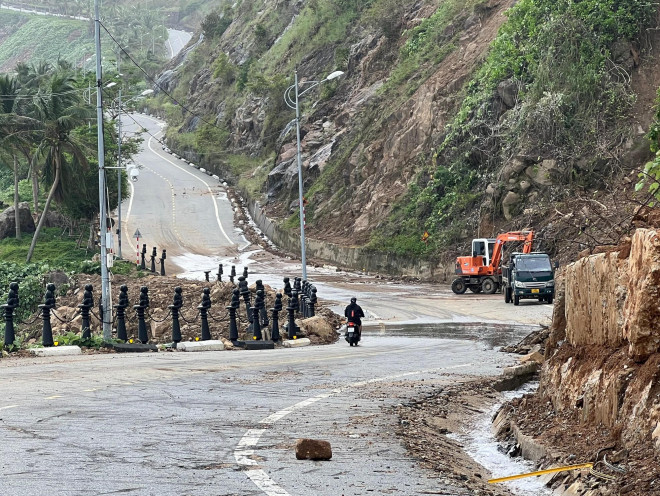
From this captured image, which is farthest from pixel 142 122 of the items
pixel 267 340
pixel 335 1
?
pixel 267 340

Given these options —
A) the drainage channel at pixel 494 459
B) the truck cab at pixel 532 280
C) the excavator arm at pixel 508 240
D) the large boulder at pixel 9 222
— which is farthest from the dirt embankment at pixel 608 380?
the large boulder at pixel 9 222

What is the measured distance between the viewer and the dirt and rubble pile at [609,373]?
9336 mm

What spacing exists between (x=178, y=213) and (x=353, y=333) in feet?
188

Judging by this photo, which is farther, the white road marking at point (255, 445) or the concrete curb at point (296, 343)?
the concrete curb at point (296, 343)

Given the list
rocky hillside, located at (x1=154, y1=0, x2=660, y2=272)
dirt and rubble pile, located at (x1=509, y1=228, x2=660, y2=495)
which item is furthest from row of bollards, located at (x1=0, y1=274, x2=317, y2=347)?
dirt and rubble pile, located at (x1=509, y1=228, x2=660, y2=495)

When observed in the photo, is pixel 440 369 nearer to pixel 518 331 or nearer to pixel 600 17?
pixel 518 331

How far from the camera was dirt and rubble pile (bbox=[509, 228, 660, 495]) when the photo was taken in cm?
934

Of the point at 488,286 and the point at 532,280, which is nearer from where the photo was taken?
the point at 532,280

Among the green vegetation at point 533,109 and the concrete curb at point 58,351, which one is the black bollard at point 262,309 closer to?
the concrete curb at point 58,351

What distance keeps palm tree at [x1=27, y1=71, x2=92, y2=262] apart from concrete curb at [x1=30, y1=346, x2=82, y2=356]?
40.8 metres

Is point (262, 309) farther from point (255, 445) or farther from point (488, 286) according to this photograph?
point (255, 445)

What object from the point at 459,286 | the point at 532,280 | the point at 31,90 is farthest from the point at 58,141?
the point at 532,280

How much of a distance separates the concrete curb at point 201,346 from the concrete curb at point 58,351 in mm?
2707

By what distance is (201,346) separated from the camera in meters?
25.6
